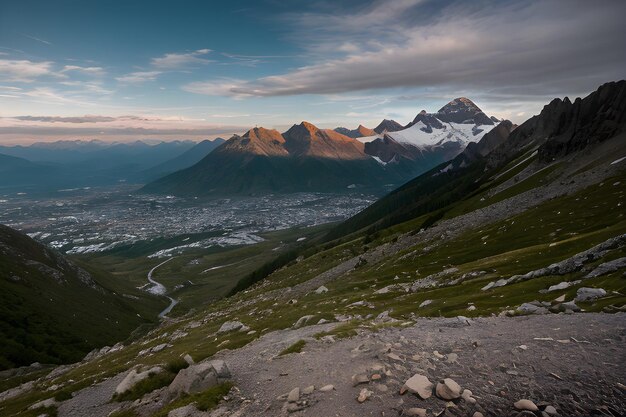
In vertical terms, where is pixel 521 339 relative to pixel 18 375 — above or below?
above

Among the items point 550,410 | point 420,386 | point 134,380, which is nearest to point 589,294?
point 550,410

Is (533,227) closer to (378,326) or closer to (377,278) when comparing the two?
(377,278)

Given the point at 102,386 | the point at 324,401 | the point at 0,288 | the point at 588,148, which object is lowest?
the point at 0,288

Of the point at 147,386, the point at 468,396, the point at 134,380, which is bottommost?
the point at 134,380

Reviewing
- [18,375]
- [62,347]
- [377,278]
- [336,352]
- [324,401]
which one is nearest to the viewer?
[324,401]

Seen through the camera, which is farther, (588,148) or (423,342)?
(588,148)

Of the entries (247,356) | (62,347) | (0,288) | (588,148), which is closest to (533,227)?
(247,356)

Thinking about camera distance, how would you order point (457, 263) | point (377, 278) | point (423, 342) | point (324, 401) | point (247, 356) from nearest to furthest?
1. point (324, 401)
2. point (423, 342)
3. point (247, 356)
4. point (457, 263)
5. point (377, 278)

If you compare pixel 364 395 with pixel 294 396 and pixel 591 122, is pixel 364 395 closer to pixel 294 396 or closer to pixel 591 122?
pixel 294 396
